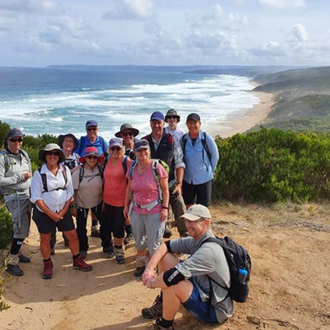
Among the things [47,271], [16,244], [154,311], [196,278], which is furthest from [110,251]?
[196,278]

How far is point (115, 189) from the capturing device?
195 inches

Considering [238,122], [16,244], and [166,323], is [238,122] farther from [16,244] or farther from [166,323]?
[166,323]

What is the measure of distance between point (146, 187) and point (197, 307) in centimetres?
147

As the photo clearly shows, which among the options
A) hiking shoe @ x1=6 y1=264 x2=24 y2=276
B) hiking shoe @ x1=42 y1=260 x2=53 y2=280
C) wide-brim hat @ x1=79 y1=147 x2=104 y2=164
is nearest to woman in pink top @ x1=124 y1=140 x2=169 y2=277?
wide-brim hat @ x1=79 y1=147 x2=104 y2=164

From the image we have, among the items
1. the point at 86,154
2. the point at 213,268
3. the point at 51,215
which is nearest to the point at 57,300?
the point at 51,215

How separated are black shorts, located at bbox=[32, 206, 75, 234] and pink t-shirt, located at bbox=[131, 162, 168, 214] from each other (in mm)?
913

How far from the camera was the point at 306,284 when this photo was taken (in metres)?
4.58

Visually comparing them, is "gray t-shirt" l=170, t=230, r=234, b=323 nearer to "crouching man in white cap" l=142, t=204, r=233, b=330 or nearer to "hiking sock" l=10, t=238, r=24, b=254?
"crouching man in white cap" l=142, t=204, r=233, b=330

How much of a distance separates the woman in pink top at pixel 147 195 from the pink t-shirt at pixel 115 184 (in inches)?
7.3

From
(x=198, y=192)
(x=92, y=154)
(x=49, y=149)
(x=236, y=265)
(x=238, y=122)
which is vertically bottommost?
(x=238, y=122)

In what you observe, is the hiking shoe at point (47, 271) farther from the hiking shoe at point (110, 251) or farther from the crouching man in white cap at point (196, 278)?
the crouching man in white cap at point (196, 278)

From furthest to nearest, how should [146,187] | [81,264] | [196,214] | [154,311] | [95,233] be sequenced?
[95,233], [81,264], [146,187], [154,311], [196,214]

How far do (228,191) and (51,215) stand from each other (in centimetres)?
404

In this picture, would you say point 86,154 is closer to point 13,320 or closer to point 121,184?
point 121,184
